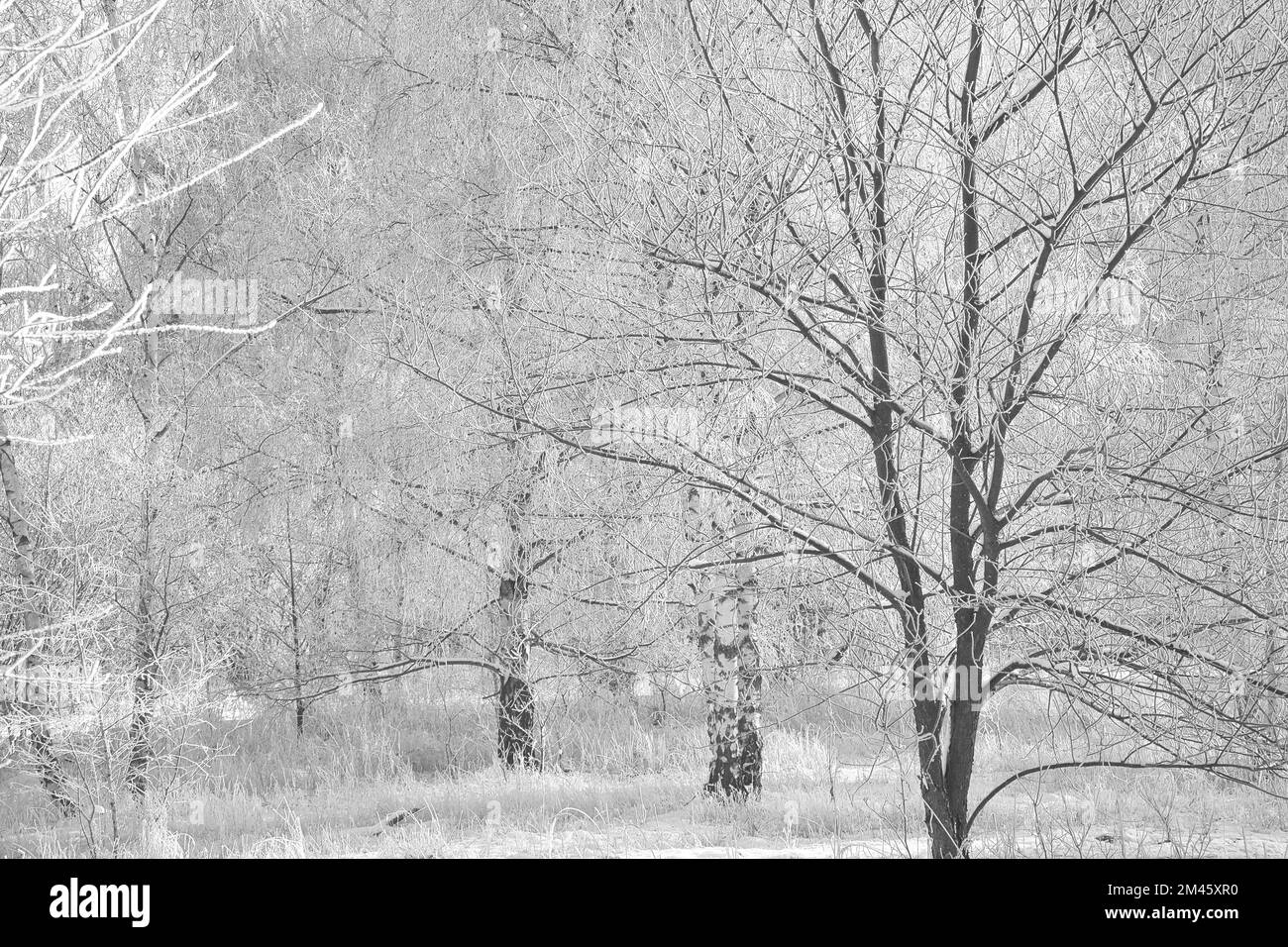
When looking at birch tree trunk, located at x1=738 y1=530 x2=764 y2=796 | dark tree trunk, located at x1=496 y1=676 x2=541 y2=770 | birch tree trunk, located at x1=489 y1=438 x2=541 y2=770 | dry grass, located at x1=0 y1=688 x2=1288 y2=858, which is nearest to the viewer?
birch tree trunk, located at x1=738 y1=530 x2=764 y2=796

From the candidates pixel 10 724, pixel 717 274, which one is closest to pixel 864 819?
pixel 717 274

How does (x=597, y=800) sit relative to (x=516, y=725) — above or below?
below

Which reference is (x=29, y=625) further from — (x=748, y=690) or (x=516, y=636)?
(x=748, y=690)

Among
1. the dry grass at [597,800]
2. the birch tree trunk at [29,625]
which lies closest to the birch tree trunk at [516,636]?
the dry grass at [597,800]

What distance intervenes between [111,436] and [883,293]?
6148mm

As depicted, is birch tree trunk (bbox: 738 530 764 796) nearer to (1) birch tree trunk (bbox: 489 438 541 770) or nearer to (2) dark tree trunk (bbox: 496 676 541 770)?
(1) birch tree trunk (bbox: 489 438 541 770)

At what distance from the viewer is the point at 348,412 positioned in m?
8.05

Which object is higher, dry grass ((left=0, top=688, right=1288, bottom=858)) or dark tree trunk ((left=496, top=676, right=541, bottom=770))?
dark tree trunk ((left=496, top=676, right=541, bottom=770))

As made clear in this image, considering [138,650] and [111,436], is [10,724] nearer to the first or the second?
[138,650]

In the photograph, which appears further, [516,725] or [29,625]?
[516,725]

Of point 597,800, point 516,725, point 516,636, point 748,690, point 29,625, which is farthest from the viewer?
point 516,725

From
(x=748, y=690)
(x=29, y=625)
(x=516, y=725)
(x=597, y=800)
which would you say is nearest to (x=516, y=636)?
(x=597, y=800)

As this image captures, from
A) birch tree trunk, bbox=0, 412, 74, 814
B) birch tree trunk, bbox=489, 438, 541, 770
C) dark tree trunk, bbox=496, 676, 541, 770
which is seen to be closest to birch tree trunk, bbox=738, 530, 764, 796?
birch tree trunk, bbox=489, 438, 541, 770

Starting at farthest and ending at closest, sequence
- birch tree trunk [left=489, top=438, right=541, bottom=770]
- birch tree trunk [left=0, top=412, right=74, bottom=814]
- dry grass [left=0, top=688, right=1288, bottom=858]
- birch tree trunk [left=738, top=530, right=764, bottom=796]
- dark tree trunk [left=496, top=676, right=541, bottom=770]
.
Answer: dark tree trunk [left=496, top=676, right=541, bottom=770] → birch tree trunk [left=489, top=438, right=541, bottom=770] → birch tree trunk [left=0, top=412, right=74, bottom=814] → dry grass [left=0, top=688, right=1288, bottom=858] → birch tree trunk [left=738, top=530, right=764, bottom=796]
